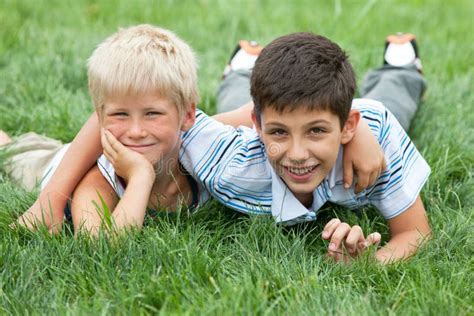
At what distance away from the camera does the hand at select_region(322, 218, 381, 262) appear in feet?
9.19

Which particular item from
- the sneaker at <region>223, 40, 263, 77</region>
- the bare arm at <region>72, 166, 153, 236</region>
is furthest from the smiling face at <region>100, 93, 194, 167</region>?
the sneaker at <region>223, 40, 263, 77</region>

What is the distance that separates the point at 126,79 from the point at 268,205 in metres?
0.79

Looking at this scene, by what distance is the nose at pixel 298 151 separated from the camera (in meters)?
2.92

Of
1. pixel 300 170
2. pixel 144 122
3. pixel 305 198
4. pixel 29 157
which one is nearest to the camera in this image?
pixel 300 170

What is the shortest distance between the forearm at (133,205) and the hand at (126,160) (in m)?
0.04

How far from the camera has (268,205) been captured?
10.6ft

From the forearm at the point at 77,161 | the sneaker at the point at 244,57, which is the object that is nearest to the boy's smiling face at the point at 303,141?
the forearm at the point at 77,161

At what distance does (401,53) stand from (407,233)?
191cm

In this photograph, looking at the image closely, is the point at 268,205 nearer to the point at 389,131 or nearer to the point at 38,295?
the point at 389,131

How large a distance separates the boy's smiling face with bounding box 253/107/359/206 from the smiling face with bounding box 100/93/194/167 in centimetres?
39

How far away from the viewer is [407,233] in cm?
316

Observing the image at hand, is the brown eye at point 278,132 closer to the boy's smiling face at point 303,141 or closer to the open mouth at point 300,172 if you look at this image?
the boy's smiling face at point 303,141

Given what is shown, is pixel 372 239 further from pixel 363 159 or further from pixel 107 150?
pixel 107 150

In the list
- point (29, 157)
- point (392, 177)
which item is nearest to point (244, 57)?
point (29, 157)
